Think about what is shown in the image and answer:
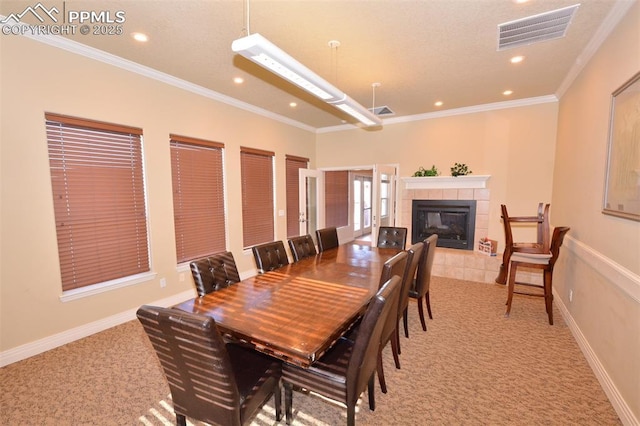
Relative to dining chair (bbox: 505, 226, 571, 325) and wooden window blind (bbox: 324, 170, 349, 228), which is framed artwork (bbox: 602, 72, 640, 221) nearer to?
dining chair (bbox: 505, 226, 571, 325)

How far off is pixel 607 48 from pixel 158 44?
4040 millimetres

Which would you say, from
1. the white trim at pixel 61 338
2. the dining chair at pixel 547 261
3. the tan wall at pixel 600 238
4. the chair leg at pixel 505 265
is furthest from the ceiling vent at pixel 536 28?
the white trim at pixel 61 338

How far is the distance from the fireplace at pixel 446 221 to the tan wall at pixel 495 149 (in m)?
0.29

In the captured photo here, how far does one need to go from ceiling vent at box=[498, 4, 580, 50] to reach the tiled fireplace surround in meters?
2.41

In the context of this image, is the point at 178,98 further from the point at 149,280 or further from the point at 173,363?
the point at 173,363

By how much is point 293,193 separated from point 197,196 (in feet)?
6.98

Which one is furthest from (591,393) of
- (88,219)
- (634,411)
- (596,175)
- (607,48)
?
(88,219)

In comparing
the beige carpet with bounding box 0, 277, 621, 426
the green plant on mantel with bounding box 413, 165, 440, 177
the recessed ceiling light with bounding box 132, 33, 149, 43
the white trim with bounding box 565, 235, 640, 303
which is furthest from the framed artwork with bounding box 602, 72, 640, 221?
the recessed ceiling light with bounding box 132, 33, 149, 43

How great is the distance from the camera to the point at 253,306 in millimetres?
1831

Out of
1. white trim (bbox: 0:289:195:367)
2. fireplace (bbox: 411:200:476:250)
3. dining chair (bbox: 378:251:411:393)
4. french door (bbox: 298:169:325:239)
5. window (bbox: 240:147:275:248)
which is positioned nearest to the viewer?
dining chair (bbox: 378:251:411:393)

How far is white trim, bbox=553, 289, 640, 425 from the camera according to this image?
5.73ft

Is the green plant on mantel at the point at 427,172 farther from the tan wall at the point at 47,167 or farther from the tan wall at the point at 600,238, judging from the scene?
the tan wall at the point at 47,167

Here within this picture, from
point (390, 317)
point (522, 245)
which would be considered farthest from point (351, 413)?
point (522, 245)

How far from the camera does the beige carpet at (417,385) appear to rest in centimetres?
184
